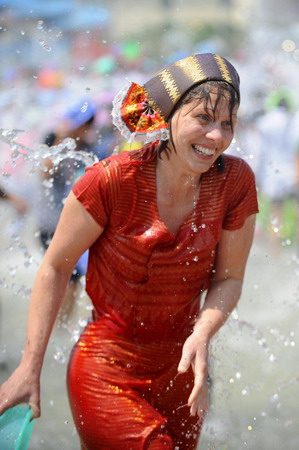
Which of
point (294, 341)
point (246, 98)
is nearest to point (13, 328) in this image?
point (294, 341)

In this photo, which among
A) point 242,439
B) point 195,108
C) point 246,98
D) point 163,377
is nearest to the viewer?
point 195,108

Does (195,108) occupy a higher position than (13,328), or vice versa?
(195,108)

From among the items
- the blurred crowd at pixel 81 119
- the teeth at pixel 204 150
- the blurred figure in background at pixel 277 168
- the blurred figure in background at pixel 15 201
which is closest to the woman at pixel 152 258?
the teeth at pixel 204 150

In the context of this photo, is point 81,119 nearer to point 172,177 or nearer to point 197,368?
point 172,177

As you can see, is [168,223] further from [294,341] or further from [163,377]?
[294,341]

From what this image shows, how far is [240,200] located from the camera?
3.02 m

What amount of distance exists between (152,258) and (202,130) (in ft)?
1.58

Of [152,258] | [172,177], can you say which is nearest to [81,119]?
[172,177]

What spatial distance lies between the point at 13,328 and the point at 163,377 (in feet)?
10.4

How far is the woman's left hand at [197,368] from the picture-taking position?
8.61ft

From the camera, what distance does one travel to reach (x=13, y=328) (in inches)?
236

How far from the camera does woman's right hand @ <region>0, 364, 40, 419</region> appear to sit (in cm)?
279

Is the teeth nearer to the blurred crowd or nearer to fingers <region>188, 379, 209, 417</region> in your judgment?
fingers <region>188, 379, 209, 417</region>

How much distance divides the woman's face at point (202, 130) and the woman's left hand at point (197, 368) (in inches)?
23.7
